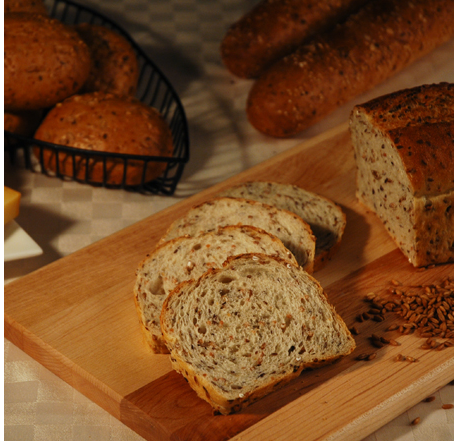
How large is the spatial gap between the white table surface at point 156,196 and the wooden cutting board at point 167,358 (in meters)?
0.08

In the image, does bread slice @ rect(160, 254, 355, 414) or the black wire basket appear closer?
bread slice @ rect(160, 254, 355, 414)

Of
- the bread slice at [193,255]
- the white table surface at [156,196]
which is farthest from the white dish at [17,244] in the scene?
the bread slice at [193,255]

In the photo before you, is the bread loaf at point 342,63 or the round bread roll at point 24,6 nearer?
the round bread roll at point 24,6

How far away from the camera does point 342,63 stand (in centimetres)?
383

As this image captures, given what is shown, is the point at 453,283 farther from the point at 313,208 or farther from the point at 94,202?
the point at 94,202

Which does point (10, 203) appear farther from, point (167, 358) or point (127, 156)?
point (167, 358)

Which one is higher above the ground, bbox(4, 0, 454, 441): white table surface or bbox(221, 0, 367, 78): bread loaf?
bbox(221, 0, 367, 78): bread loaf

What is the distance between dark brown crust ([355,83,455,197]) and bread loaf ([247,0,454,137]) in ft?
2.25

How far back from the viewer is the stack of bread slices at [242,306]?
8.14 ft

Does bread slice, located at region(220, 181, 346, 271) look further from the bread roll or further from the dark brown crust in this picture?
the bread roll

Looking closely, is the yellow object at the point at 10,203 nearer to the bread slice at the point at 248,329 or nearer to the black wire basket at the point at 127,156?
the black wire basket at the point at 127,156

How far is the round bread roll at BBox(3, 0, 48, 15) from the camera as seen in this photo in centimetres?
363

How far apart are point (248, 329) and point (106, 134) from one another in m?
1.23

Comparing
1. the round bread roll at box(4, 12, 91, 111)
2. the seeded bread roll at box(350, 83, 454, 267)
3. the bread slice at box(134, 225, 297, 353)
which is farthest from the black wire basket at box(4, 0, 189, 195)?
the seeded bread roll at box(350, 83, 454, 267)
